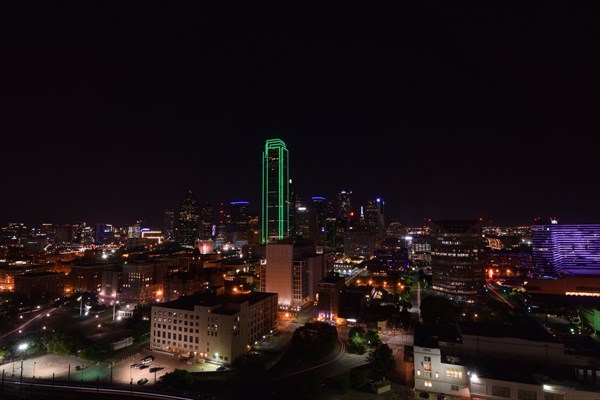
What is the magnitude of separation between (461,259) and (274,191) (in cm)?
7350

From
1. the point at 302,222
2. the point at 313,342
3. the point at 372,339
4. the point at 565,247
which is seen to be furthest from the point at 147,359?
the point at 302,222

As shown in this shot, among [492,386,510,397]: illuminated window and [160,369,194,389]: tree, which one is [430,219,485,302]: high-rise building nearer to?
[492,386,510,397]: illuminated window

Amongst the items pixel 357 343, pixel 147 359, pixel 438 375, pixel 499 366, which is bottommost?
pixel 147 359

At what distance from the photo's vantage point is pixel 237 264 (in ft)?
286

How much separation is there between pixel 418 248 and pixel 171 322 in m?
122

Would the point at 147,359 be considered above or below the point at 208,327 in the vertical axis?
below

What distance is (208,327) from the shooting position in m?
36.8

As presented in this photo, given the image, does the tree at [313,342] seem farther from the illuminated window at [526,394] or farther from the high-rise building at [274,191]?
the high-rise building at [274,191]

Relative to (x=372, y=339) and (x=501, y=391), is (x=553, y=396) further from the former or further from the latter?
(x=372, y=339)

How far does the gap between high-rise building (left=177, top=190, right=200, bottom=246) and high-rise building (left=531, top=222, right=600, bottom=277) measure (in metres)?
164

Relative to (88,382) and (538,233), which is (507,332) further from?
(538,233)

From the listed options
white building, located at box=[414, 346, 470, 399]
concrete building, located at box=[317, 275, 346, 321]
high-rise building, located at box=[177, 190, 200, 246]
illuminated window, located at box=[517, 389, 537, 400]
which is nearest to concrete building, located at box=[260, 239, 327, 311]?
concrete building, located at box=[317, 275, 346, 321]

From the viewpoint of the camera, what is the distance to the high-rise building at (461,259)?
6122 cm

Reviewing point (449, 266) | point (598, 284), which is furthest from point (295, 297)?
point (598, 284)
